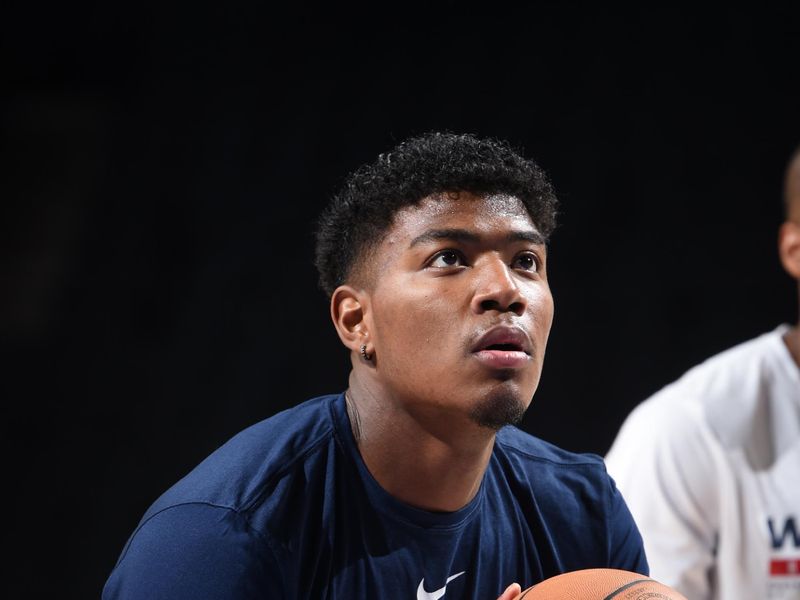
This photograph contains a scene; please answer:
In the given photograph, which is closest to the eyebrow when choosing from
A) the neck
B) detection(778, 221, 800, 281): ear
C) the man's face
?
the man's face

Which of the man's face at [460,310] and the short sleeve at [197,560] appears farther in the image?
the man's face at [460,310]

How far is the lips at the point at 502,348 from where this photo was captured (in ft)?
5.00

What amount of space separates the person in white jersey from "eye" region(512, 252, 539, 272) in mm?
844

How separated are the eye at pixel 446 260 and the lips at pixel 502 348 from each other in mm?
123

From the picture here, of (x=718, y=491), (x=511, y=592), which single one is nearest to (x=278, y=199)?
(x=718, y=491)

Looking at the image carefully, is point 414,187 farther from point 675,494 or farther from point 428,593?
point 675,494

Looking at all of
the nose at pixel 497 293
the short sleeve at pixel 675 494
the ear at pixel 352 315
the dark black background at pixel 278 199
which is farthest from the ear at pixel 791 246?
the ear at pixel 352 315

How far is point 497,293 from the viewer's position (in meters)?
1.55

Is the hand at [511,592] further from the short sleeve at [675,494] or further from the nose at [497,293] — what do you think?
the short sleeve at [675,494]

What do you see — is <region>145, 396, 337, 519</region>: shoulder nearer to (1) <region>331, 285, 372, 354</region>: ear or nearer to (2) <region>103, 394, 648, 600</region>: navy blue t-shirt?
(2) <region>103, 394, 648, 600</region>: navy blue t-shirt

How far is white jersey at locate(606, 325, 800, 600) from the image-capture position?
232 centimetres

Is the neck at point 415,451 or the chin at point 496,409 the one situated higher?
the chin at point 496,409

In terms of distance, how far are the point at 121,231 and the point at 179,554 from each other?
1.96 m

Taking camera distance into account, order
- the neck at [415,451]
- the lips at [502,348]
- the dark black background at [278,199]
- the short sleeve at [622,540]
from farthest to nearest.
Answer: the dark black background at [278,199] < the short sleeve at [622,540] < the neck at [415,451] < the lips at [502,348]
